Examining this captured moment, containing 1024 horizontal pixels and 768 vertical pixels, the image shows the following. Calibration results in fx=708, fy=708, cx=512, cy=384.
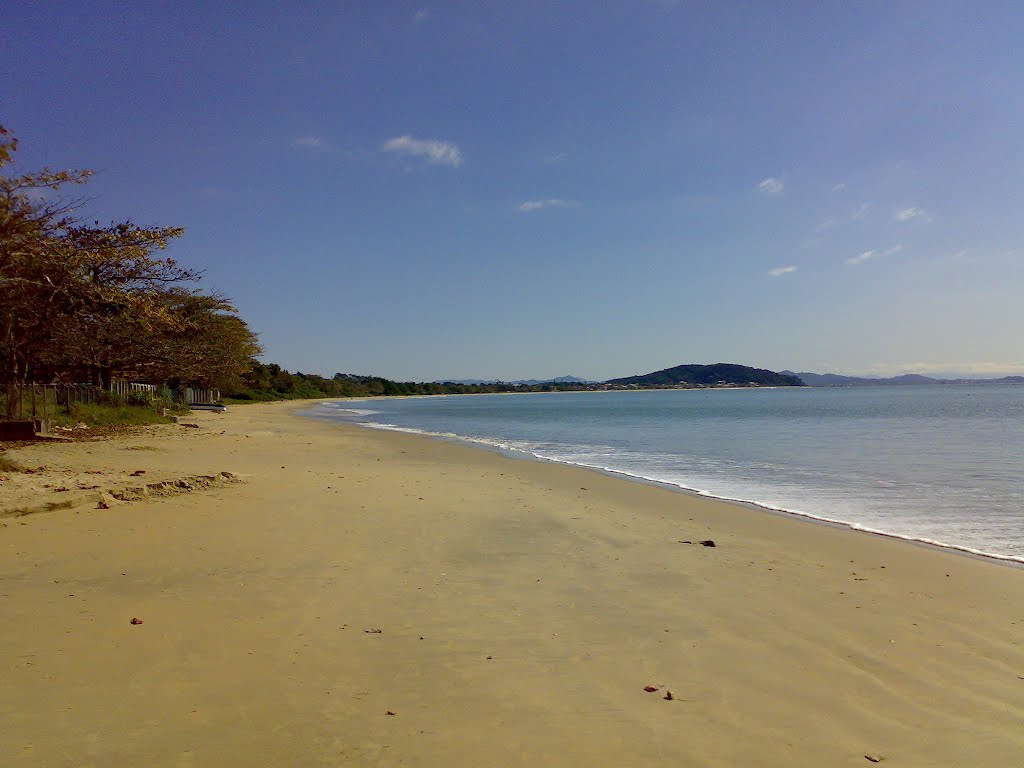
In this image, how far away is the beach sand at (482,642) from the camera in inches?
134

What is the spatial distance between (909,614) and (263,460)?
13.2 meters

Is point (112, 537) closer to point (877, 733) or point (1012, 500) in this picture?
point (877, 733)

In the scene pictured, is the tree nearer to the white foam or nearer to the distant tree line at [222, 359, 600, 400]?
the white foam

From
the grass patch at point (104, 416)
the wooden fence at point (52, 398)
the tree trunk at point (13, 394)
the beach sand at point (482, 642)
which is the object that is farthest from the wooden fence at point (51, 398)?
the beach sand at point (482, 642)

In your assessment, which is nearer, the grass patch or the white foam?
the white foam

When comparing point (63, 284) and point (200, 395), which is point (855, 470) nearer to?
point (63, 284)

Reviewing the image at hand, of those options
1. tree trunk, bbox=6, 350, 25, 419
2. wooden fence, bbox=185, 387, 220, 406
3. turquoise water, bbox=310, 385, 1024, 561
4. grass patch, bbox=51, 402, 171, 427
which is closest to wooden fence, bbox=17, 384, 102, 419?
tree trunk, bbox=6, 350, 25, 419

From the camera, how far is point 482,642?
4676 mm

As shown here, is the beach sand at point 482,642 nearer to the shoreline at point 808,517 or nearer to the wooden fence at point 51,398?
the shoreline at point 808,517

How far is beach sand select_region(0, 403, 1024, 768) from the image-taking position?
134 inches

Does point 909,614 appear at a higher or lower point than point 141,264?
lower

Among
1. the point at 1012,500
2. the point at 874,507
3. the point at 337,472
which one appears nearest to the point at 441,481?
the point at 337,472

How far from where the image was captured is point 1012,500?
1148cm

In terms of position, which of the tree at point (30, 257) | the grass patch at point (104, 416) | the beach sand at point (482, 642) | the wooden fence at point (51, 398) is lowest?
the beach sand at point (482, 642)
